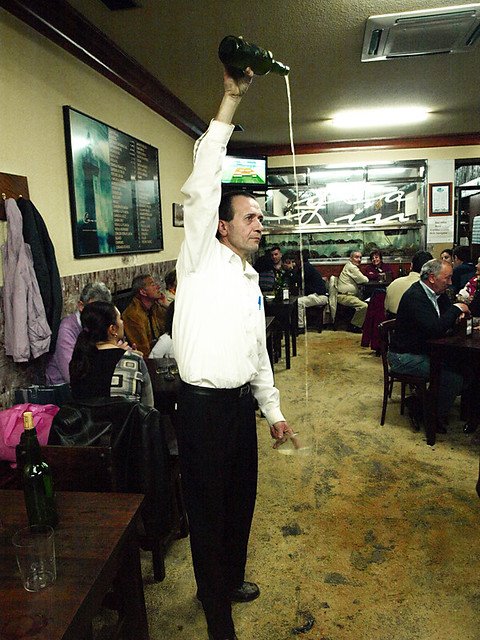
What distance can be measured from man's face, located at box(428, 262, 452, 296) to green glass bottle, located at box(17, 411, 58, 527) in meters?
3.09

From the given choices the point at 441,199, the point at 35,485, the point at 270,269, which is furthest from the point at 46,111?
the point at 441,199

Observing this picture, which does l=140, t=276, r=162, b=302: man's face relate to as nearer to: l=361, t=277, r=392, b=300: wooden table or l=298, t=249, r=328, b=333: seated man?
l=298, t=249, r=328, b=333: seated man

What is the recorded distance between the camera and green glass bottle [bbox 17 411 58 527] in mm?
1330

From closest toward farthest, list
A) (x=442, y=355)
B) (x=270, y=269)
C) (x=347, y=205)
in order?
(x=442, y=355) → (x=270, y=269) → (x=347, y=205)

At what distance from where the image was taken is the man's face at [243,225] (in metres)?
1.72

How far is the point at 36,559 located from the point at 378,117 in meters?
6.68

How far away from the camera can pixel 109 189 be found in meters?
4.16

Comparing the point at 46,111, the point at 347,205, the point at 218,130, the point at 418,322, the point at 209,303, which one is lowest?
the point at 418,322

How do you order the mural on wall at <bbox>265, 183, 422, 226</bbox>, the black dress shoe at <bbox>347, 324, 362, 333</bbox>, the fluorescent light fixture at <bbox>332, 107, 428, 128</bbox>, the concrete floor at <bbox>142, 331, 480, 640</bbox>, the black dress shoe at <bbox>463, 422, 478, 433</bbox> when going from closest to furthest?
the concrete floor at <bbox>142, 331, 480, 640</bbox>, the black dress shoe at <bbox>463, 422, 478, 433</bbox>, the fluorescent light fixture at <bbox>332, 107, 428, 128</bbox>, the black dress shoe at <bbox>347, 324, 362, 333</bbox>, the mural on wall at <bbox>265, 183, 422, 226</bbox>

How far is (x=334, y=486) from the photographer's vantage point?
9.94ft

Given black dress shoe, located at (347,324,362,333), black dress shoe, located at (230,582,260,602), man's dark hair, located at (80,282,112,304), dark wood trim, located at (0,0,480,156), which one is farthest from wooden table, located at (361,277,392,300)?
black dress shoe, located at (230,582,260,602)

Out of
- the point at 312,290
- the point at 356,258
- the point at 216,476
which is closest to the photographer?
the point at 216,476

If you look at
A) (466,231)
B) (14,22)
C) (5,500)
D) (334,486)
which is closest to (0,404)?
(5,500)

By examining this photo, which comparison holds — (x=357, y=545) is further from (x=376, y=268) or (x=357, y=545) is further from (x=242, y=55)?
(x=376, y=268)
